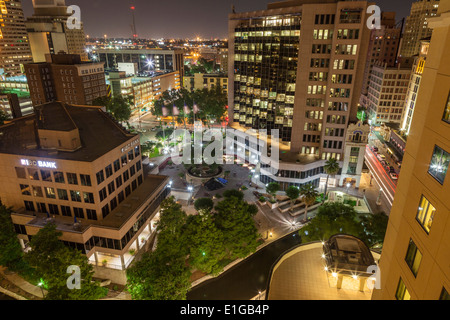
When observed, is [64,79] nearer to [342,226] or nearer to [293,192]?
[293,192]

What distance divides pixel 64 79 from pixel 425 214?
441 ft

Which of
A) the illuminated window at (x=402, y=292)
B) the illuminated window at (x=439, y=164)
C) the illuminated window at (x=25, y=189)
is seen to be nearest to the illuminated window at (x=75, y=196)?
the illuminated window at (x=25, y=189)

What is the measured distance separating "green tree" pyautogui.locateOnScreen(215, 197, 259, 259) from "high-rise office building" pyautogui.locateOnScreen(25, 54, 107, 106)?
3749 inches

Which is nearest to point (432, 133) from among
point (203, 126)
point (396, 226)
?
point (396, 226)

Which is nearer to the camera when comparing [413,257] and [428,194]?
Answer: [428,194]

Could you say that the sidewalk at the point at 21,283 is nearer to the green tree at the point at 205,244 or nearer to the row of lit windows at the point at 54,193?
the row of lit windows at the point at 54,193

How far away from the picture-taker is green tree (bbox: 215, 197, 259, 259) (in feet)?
176

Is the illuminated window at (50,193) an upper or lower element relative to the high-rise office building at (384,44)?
lower

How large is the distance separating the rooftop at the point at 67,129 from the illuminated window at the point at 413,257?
155 feet

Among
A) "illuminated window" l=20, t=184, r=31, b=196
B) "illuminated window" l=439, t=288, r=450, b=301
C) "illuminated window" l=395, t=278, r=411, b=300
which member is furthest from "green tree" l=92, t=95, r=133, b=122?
"illuminated window" l=439, t=288, r=450, b=301

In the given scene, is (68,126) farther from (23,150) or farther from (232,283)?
(232,283)

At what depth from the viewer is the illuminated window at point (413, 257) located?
47.3 ft

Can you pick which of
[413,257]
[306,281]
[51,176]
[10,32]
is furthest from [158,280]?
[10,32]

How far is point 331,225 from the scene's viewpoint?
52.5m
